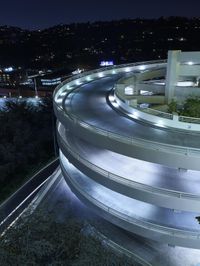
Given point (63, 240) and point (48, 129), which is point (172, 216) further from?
point (48, 129)

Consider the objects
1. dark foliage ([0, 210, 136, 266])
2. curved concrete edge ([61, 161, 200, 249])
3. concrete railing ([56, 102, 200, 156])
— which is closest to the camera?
dark foliage ([0, 210, 136, 266])

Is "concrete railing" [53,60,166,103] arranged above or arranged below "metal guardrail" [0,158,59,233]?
above

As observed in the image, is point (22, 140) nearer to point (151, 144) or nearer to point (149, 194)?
point (149, 194)

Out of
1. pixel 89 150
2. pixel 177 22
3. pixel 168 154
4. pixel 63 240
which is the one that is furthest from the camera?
pixel 177 22

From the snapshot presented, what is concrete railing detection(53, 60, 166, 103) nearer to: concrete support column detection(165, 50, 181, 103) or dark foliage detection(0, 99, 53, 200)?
dark foliage detection(0, 99, 53, 200)

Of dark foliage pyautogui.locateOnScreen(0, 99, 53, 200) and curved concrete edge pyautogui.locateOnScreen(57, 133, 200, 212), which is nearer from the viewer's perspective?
curved concrete edge pyautogui.locateOnScreen(57, 133, 200, 212)

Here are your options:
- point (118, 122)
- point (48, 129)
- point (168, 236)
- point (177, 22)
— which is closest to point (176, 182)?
point (168, 236)

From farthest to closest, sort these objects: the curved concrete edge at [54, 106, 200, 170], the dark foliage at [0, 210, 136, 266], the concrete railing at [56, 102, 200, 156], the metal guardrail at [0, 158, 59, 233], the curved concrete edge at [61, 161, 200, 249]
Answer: the metal guardrail at [0, 158, 59, 233] → the curved concrete edge at [61, 161, 200, 249] → the concrete railing at [56, 102, 200, 156] → the curved concrete edge at [54, 106, 200, 170] → the dark foliage at [0, 210, 136, 266]

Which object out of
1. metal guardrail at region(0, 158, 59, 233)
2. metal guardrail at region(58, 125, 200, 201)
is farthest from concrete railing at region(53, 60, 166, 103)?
metal guardrail at region(58, 125, 200, 201)

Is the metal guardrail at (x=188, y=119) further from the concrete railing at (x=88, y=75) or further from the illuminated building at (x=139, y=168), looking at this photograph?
the concrete railing at (x=88, y=75)
